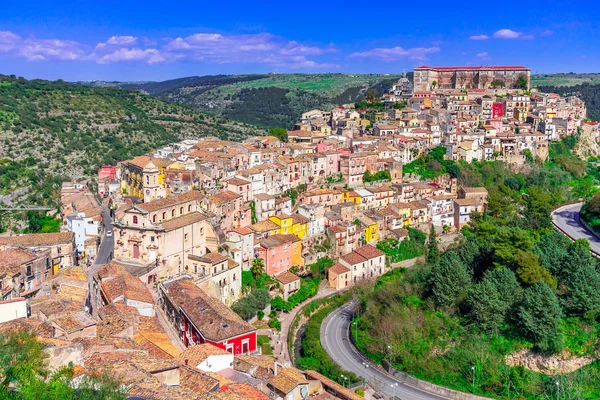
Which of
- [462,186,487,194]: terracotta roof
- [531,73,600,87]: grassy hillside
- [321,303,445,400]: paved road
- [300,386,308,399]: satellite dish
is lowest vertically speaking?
[321,303,445,400]: paved road

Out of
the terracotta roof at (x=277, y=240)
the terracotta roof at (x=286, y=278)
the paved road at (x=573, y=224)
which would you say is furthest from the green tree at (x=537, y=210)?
the terracotta roof at (x=286, y=278)

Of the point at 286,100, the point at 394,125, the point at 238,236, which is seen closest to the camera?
→ the point at 238,236

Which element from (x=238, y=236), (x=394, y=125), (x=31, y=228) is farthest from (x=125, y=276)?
(x=394, y=125)

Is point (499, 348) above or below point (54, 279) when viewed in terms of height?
below

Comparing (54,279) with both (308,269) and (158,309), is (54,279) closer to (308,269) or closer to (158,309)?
(158,309)

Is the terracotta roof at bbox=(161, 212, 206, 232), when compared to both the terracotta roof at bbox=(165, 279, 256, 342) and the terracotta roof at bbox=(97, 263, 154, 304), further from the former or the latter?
the terracotta roof at bbox=(165, 279, 256, 342)

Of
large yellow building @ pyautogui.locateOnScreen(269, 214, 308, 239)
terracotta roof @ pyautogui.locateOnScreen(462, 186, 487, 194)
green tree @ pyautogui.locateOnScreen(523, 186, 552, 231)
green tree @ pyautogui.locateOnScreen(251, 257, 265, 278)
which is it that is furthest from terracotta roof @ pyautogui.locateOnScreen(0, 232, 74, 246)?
terracotta roof @ pyautogui.locateOnScreen(462, 186, 487, 194)
